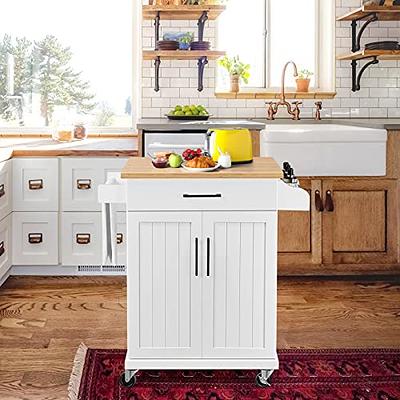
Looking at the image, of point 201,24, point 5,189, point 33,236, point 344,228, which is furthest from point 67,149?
point 344,228

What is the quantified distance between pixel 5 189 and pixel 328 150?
1.90 m

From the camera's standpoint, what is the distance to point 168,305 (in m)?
2.94

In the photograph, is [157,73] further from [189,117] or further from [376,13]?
[376,13]

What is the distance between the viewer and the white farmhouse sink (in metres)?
4.66

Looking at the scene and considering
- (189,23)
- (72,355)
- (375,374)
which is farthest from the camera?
(189,23)

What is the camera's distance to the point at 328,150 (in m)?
4.68

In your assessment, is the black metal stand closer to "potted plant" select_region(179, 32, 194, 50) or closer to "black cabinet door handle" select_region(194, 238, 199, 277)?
"potted plant" select_region(179, 32, 194, 50)

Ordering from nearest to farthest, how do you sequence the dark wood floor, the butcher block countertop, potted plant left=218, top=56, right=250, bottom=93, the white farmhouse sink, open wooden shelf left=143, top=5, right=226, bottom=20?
1. the butcher block countertop
2. the dark wood floor
3. the white farmhouse sink
4. open wooden shelf left=143, top=5, right=226, bottom=20
5. potted plant left=218, top=56, right=250, bottom=93

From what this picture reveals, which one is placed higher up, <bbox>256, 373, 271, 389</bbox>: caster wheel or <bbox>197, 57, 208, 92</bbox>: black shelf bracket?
<bbox>197, 57, 208, 92</bbox>: black shelf bracket

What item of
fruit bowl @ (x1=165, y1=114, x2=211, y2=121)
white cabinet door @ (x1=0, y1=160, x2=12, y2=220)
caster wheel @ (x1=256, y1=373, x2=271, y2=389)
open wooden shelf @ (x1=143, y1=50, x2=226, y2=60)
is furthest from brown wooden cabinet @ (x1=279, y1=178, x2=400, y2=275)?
caster wheel @ (x1=256, y1=373, x2=271, y2=389)

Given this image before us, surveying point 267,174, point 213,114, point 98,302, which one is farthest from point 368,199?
point 267,174

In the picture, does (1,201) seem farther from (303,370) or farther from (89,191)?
(303,370)

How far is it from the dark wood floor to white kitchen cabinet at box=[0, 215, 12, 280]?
0.41 ft

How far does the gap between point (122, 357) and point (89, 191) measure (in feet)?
5.32
